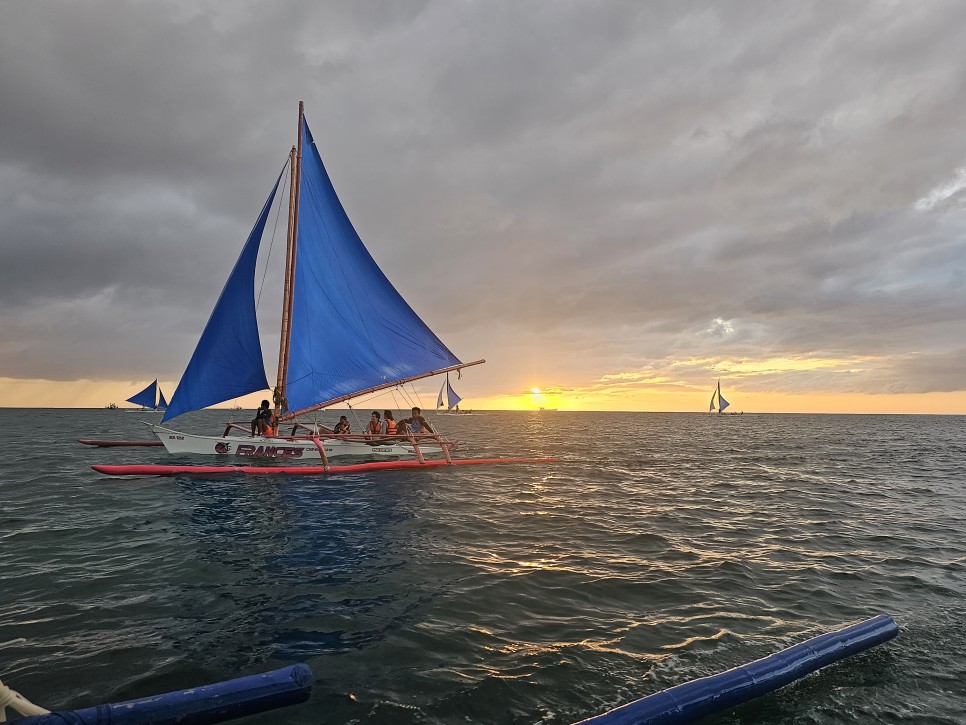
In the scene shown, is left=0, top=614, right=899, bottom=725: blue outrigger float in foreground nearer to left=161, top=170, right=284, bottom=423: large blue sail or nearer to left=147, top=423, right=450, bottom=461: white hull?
left=147, top=423, right=450, bottom=461: white hull

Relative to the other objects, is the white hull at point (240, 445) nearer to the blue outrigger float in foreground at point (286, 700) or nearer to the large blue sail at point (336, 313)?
the large blue sail at point (336, 313)

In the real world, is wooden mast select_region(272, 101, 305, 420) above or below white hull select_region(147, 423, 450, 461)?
above

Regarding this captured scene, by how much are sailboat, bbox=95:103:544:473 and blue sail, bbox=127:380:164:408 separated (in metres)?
45.9

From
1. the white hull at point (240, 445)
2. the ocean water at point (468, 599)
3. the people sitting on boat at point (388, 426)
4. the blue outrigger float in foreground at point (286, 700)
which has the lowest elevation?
the ocean water at point (468, 599)

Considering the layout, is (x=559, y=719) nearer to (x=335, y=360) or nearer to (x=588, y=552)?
(x=588, y=552)

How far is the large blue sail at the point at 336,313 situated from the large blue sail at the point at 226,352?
75.2 inches

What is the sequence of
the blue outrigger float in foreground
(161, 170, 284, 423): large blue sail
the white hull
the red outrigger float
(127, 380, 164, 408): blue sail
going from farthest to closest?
1. (127, 380, 164, 408): blue sail
2. the white hull
3. (161, 170, 284, 423): large blue sail
4. the red outrigger float
5. the blue outrigger float in foreground

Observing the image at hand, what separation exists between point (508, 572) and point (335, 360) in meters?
17.3

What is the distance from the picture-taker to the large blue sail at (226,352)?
23250mm

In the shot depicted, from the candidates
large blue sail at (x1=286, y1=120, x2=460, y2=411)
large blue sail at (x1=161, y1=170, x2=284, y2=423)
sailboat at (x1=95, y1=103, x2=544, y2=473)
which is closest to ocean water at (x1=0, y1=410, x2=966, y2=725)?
large blue sail at (x1=161, y1=170, x2=284, y2=423)

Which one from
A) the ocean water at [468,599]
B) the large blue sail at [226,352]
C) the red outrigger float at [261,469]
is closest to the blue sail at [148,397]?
the large blue sail at [226,352]

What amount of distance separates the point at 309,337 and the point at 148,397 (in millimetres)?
56565

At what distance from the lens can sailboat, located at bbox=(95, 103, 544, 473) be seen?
23.4 meters

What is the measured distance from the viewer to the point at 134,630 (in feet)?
21.1
